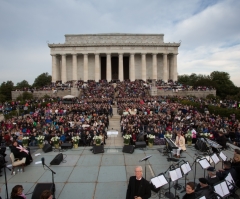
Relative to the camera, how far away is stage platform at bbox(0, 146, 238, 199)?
7836mm

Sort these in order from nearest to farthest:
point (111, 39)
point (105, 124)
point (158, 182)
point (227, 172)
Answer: point (158, 182) < point (227, 172) < point (105, 124) < point (111, 39)

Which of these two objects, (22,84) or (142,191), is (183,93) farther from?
(22,84)

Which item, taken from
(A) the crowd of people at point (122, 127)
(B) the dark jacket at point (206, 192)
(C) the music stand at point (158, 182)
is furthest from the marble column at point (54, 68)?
(B) the dark jacket at point (206, 192)

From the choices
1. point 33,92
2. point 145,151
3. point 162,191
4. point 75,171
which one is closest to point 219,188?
point 162,191

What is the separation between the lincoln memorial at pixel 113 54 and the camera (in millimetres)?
58781

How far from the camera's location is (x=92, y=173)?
949cm

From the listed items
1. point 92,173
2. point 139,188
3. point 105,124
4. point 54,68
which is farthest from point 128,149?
point 54,68

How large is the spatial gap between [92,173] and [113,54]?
55.1 m

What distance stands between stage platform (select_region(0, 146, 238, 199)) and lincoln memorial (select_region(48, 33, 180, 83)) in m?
49.1

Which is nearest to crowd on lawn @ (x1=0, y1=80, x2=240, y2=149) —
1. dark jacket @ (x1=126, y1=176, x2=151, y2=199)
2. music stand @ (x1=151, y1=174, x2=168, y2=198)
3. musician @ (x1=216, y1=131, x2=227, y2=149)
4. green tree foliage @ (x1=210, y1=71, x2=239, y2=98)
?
musician @ (x1=216, y1=131, x2=227, y2=149)

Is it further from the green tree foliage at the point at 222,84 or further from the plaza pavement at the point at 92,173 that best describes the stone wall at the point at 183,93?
the plaza pavement at the point at 92,173

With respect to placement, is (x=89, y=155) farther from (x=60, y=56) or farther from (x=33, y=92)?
(x=60, y=56)

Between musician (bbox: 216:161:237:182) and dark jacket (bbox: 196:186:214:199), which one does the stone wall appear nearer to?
musician (bbox: 216:161:237:182)

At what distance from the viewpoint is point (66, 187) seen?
26.9ft
